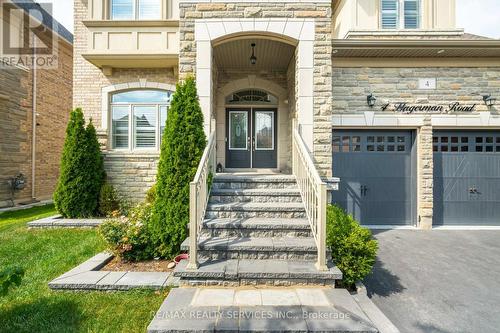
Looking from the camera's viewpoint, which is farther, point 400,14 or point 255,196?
point 400,14

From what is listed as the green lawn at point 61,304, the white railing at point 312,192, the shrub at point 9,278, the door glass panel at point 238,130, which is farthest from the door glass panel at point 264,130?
the shrub at point 9,278

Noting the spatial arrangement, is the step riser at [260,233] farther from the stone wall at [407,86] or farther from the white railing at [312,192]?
the stone wall at [407,86]

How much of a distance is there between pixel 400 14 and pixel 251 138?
5.28m

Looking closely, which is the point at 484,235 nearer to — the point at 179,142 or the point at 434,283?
the point at 434,283

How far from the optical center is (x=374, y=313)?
2803 mm

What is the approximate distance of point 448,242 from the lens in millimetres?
5543

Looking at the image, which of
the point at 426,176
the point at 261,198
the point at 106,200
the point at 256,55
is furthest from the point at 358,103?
the point at 106,200

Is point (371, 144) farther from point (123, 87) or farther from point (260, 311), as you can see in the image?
point (123, 87)

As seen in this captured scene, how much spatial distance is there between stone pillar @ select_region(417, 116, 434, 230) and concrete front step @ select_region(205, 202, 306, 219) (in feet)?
13.9

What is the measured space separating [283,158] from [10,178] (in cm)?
908

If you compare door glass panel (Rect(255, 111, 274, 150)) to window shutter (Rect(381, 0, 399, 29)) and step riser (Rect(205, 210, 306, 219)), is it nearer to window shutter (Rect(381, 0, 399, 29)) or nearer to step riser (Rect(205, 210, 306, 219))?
step riser (Rect(205, 210, 306, 219))

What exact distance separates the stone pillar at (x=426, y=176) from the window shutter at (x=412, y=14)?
2697 millimetres

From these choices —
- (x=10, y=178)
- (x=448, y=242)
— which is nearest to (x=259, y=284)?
(x=448, y=242)

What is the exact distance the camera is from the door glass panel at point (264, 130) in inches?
284
